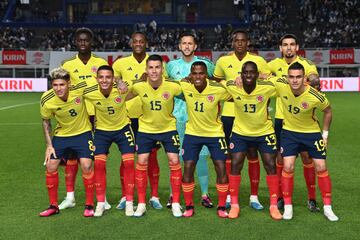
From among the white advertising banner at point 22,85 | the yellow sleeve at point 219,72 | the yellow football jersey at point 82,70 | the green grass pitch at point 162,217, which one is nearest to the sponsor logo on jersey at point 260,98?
the yellow sleeve at point 219,72

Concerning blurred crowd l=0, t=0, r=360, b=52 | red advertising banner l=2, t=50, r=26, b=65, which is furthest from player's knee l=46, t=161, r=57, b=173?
blurred crowd l=0, t=0, r=360, b=52

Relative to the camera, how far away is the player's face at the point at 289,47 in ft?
23.0

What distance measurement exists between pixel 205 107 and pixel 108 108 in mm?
1193

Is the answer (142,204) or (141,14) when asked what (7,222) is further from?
(141,14)

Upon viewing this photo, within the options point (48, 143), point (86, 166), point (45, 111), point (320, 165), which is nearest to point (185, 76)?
point (86, 166)

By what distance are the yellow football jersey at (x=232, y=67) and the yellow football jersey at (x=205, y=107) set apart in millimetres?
555

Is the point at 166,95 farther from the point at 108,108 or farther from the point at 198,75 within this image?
the point at 108,108

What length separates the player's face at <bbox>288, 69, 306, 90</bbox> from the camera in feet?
20.6

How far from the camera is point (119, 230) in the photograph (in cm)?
608

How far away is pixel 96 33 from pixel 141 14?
6594 millimetres

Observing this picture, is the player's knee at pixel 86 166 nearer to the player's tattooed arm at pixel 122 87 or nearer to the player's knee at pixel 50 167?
the player's knee at pixel 50 167

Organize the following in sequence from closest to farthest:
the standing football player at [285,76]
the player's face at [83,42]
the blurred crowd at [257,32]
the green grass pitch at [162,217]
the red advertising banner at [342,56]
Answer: the green grass pitch at [162,217], the standing football player at [285,76], the player's face at [83,42], the red advertising banner at [342,56], the blurred crowd at [257,32]

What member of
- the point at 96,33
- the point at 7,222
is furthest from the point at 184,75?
the point at 96,33

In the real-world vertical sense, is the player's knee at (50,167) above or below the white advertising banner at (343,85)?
below
